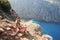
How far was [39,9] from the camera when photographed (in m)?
12.7

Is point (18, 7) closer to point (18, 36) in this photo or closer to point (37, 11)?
point (37, 11)

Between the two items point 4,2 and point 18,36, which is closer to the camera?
point 18,36

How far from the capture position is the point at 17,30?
4.40m

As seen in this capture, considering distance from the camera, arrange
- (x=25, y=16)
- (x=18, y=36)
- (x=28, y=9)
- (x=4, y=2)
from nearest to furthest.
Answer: (x=18, y=36)
(x=4, y=2)
(x=25, y=16)
(x=28, y=9)

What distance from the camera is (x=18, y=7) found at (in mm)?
11906


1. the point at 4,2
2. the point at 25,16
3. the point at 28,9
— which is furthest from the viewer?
the point at 28,9

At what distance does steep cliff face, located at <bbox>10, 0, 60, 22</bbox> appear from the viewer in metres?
11.9

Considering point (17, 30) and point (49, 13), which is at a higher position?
point (17, 30)

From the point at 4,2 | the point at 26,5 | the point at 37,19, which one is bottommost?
the point at 37,19

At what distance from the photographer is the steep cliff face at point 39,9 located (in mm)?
11852

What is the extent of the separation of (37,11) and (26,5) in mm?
879

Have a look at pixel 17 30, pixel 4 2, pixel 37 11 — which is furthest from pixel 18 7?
pixel 17 30

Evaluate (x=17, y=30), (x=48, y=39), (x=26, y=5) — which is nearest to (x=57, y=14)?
(x=26, y=5)

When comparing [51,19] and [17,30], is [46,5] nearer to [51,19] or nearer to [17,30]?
[51,19]
